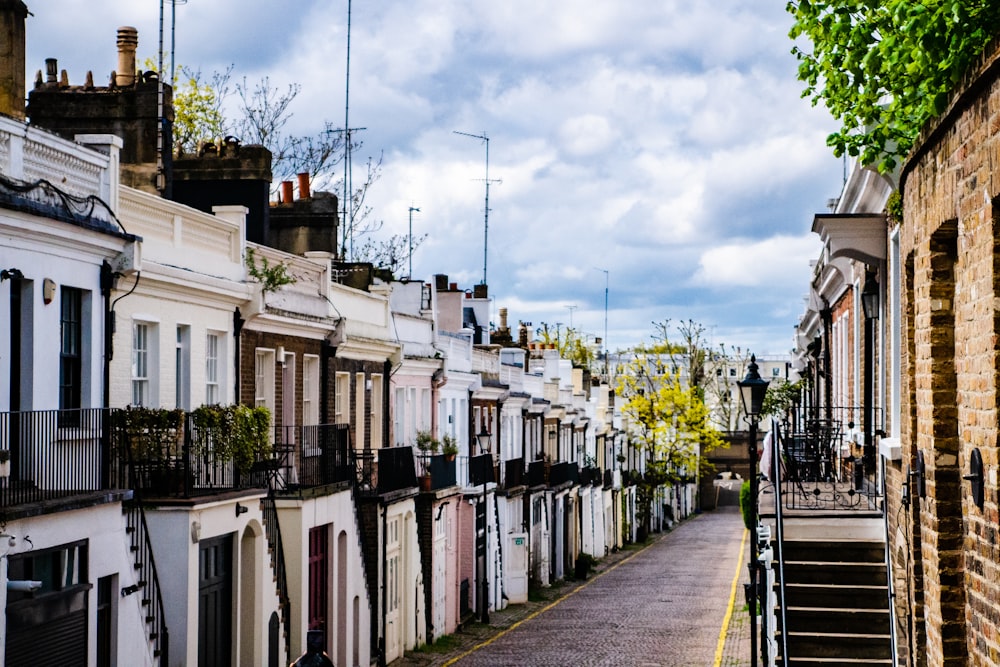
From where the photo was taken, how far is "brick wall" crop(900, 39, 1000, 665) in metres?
7.08

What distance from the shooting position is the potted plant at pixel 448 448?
3544 cm

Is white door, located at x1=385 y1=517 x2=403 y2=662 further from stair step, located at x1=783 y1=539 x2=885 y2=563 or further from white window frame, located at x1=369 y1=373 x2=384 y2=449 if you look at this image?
stair step, located at x1=783 y1=539 x2=885 y2=563

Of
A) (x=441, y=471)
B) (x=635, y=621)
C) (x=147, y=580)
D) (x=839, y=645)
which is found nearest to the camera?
(x=839, y=645)

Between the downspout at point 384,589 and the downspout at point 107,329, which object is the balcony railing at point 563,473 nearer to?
the downspout at point 384,589

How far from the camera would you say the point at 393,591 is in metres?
31.3

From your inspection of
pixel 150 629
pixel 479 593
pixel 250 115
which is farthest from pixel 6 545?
pixel 250 115

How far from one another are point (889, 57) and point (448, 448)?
2560 centimetres

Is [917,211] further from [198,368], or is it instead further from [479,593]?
[479,593]

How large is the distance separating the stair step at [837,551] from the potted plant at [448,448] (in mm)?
18716

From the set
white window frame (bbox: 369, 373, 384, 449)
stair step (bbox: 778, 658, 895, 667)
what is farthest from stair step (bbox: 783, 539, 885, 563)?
white window frame (bbox: 369, 373, 384, 449)

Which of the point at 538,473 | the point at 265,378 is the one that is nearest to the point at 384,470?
the point at 265,378

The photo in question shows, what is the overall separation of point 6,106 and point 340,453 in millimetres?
12137

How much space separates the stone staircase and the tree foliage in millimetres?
5925

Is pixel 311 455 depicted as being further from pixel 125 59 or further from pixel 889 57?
pixel 889 57
